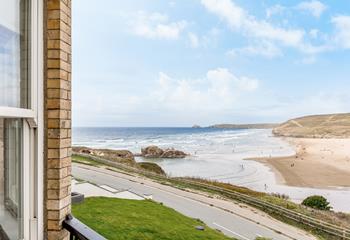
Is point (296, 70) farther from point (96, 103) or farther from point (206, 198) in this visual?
point (206, 198)

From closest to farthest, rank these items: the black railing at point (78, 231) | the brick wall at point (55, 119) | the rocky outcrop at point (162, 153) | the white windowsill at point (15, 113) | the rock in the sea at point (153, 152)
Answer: the white windowsill at point (15, 113), the black railing at point (78, 231), the brick wall at point (55, 119), the rocky outcrop at point (162, 153), the rock in the sea at point (153, 152)

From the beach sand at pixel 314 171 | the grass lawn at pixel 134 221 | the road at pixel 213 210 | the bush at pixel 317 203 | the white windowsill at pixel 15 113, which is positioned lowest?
the beach sand at pixel 314 171

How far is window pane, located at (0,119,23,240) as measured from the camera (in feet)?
5.70

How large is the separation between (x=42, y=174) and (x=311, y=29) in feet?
189

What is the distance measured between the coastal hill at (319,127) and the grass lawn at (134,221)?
236 feet

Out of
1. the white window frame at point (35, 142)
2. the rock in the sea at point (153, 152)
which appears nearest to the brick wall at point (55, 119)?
the white window frame at point (35, 142)

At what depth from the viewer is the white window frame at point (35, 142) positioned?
72.7 inches

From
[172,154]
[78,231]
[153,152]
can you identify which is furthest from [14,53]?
[153,152]

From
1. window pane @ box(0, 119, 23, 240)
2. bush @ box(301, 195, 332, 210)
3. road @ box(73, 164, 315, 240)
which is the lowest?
bush @ box(301, 195, 332, 210)

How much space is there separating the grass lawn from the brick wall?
521 centimetres

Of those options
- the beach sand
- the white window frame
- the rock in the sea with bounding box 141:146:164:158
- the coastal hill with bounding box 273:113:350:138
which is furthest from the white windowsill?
the coastal hill with bounding box 273:113:350:138

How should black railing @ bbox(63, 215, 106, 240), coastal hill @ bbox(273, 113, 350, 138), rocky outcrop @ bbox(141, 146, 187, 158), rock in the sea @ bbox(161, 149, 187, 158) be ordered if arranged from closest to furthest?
black railing @ bbox(63, 215, 106, 240) < rock in the sea @ bbox(161, 149, 187, 158) < rocky outcrop @ bbox(141, 146, 187, 158) < coastal hill @ bbox(273, 113, 350, 138)

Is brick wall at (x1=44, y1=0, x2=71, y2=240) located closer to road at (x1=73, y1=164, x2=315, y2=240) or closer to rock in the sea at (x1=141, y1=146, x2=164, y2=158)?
road at (x1=73, y1=164, x2=315, y2=240)

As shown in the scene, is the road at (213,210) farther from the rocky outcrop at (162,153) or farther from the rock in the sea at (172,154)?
the rocky outcrop at (162,153)
